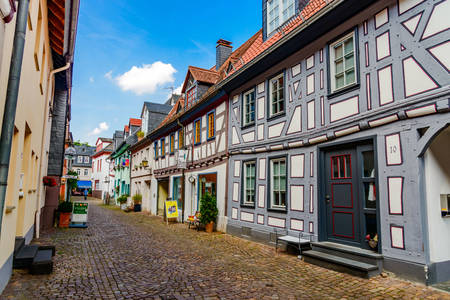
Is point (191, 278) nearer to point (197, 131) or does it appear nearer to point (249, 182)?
point (249, 182)

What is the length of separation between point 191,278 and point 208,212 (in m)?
6.12

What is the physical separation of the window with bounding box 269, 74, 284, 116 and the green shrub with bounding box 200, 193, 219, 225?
433cm

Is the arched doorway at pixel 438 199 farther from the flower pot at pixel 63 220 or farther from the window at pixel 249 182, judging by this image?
the flower pot at pixel 63 220

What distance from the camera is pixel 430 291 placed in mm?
4758

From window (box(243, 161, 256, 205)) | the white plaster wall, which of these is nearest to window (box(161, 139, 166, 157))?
window (box(243, 161, 256, 205))

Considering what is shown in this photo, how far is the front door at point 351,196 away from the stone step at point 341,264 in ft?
1.81

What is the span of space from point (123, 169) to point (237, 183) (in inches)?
933

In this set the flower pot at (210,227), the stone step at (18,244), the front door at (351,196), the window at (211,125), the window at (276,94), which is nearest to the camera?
the stone step at (18,244)

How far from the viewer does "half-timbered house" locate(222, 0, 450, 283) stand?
5293mm

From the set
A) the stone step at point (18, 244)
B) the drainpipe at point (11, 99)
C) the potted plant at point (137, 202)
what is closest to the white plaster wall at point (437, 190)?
the drainpipe at point (11, 99)

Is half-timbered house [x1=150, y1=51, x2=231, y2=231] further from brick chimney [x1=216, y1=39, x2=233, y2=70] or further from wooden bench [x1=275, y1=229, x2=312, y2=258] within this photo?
wooden bench [x1=275, y1=229, x2=312, y2=258]

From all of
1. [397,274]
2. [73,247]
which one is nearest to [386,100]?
[397,274]

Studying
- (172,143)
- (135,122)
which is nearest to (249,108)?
(172,143)

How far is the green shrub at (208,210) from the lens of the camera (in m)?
11.8
